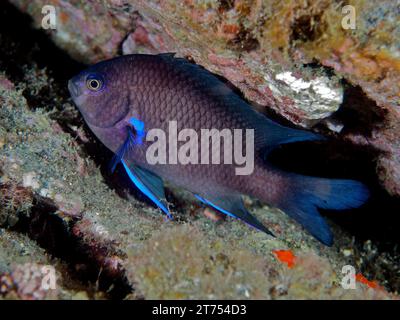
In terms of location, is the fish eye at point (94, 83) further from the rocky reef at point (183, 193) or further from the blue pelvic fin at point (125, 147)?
the rocky reef at point (183, 193)

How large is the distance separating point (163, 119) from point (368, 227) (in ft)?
11.1

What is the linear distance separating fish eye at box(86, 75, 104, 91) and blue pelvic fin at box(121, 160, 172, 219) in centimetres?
68

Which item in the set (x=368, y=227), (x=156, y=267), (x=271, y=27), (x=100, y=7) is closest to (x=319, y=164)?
(x=368, y=227)

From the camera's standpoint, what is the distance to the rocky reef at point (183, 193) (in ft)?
7.11

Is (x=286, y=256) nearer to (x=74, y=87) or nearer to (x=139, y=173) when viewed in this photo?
(x=139, y=173)

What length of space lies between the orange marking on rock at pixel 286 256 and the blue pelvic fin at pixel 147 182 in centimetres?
95

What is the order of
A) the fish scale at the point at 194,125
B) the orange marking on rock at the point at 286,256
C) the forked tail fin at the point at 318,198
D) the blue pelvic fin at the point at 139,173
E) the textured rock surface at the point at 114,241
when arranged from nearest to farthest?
1. the textured rock surface at the point at 114,241
2. the orange marking on rock at the point at 286,256
3. the forked tail fin at the point at 318,198
4. the fish scale at the point at 194,125
5. the blue pelvic fin at the point at 139,173

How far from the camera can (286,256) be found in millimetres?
2725

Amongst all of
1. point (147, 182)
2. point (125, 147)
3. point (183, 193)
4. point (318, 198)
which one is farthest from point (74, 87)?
point (318, 198)

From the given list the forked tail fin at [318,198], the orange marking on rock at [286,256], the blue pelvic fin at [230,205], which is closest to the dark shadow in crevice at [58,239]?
the blue pelvic fin at [230,205]

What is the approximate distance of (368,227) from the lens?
15.7 ft

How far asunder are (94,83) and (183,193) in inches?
62.5
